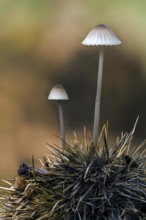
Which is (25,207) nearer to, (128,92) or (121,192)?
(121,192)

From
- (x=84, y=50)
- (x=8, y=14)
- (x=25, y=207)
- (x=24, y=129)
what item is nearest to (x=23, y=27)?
(x=8, y=14)

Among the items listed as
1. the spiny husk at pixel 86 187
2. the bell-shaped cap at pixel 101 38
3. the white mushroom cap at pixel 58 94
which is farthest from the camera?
the white mushroom cap at pixel 58 94

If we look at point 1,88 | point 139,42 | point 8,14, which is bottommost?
point 1,88

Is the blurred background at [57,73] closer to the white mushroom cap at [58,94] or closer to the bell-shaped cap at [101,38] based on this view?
the white mushroom cap at [58,94]

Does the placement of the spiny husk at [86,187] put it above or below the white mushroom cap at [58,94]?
below

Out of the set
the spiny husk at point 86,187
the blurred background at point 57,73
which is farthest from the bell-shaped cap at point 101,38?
the blurred background at point 57,73

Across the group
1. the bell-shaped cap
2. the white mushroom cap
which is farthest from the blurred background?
the bell-shaped cap

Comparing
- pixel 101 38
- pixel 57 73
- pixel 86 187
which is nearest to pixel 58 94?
pixel 101 38
